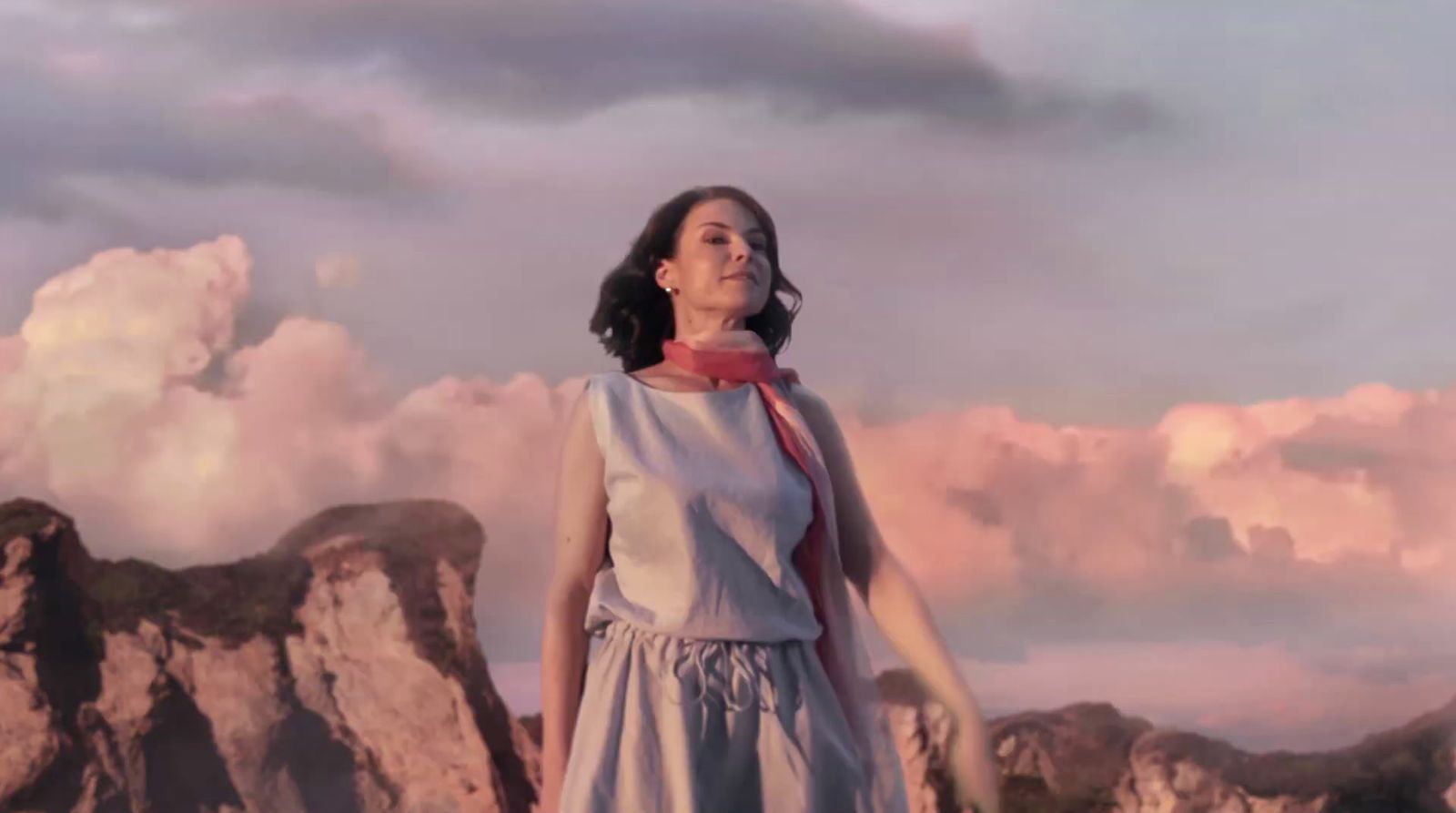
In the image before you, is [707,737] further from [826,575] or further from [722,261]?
[722,261]

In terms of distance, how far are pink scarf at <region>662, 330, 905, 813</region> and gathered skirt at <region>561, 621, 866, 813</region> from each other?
0.04 metres

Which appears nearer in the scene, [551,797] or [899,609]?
[551,797]

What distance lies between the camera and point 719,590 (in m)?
1.98

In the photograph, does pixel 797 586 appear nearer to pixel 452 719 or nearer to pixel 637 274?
pixel 637 274

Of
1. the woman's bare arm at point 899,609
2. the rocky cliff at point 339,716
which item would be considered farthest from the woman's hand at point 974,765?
the rocky cliff at point 339,716

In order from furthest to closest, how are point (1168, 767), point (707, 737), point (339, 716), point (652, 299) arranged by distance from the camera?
point (339, 716), point (1168, 767), point (652, 299), point (707, 737)

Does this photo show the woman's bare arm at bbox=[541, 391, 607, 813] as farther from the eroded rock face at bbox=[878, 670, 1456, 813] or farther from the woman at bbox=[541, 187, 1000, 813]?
the eroded rock face at bbox=[878, 670, 1456, 813]

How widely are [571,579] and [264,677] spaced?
2.15 metres

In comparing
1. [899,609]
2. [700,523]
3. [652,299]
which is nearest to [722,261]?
[652,299]

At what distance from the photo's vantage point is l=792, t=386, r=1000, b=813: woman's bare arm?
1996 mm

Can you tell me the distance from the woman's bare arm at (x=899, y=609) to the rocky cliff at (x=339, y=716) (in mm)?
1662

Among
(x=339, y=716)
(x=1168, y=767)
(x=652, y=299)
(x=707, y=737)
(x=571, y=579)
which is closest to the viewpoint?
(x=707, y=737)

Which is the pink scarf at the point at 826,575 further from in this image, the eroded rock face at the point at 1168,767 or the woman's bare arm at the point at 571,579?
the eroded rock face at the point at 1168,767

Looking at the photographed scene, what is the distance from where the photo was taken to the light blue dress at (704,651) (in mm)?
1954
